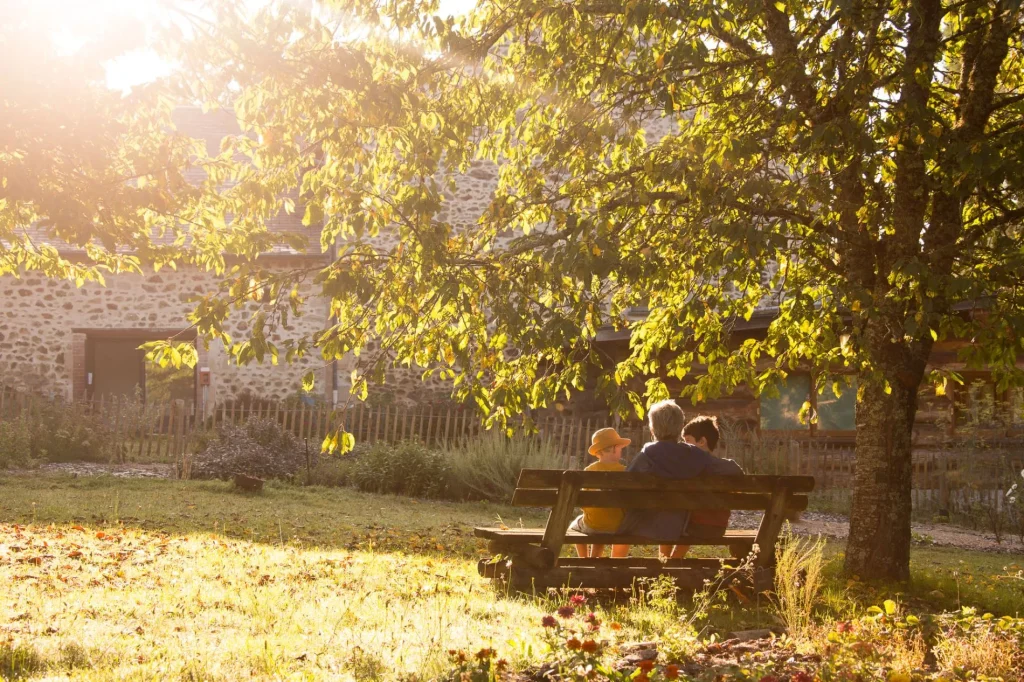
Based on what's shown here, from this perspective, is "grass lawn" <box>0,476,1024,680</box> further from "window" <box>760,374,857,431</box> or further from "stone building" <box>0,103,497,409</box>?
"stone building" <box>0,103,497,409</box>

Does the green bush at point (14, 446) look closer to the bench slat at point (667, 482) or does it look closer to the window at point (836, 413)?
the bench slat at point (667, 482)

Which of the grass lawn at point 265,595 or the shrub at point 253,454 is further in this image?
the shrub at point 253,454

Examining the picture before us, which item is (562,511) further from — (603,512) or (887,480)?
(887,480)

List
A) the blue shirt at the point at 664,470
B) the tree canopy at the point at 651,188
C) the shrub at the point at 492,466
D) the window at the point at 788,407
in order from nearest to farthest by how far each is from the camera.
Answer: the tree canopy at the point at 651,188 < the blue shirt at the point at 664,470 < the shrub at the point at 492,466 < the window at the point at 788,407

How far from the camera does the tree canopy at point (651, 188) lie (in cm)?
477

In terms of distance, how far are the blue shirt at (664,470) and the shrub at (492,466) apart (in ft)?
20.1

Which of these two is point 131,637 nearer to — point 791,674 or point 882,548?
point 791,674

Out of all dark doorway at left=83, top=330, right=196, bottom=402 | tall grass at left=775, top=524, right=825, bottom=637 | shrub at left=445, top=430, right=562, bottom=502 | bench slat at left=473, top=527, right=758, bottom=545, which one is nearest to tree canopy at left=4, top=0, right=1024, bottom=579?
bench slat at left=473, top=527, right=758, bottom=545

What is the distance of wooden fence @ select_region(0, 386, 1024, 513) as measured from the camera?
12031mm

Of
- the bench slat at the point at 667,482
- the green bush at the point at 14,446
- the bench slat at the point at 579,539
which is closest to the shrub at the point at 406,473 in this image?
the green bush at the point at 14,446

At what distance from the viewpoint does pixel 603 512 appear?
5.78 meters

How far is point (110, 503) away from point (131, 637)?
20.1 ft

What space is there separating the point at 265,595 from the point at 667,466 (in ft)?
7.51

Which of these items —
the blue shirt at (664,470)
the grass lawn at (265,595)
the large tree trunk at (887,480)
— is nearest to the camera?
the grass lawn at (265,595)
